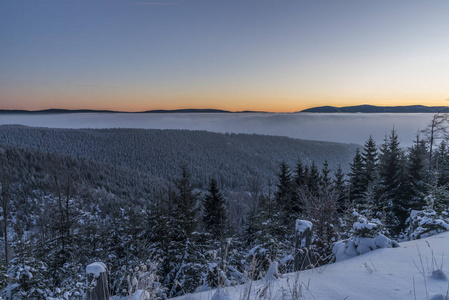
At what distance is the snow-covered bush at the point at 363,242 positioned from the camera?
4578 mm

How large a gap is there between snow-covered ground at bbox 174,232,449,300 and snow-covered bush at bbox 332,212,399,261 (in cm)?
57

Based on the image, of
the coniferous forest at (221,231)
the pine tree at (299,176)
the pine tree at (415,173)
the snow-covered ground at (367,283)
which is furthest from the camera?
the pine tree at (299,176)

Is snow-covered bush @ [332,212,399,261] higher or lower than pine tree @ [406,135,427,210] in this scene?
higher

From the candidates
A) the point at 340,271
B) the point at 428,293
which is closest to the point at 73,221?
the point at 340,271

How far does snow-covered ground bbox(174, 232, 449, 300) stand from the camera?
249 centimetres

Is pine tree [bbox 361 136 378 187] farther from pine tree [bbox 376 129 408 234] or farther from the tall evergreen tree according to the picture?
the tall evergreen tree

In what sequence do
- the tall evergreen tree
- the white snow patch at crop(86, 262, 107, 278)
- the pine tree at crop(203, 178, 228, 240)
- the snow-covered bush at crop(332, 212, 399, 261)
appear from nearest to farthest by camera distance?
the white snow patch at crop(86, 262, 107, 278) < the snow-covered bush at crop(332, 212, 399, 261) < the tall evergreen tree < the pine tree at crop(203, 178, 228, 240)

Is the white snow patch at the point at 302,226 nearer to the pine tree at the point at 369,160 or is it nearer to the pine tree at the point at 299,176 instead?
the pine tree at the point at 369,160

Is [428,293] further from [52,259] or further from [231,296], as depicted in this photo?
[52,259]

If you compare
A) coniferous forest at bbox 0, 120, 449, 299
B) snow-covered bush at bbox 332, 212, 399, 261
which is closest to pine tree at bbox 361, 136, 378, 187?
coniferous forest at bbox 0, 120, 449, 299

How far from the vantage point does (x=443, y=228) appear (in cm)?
621

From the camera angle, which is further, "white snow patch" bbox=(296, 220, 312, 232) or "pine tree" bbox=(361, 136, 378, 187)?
"pine tree" bbox=(361, 136, 378, 187)

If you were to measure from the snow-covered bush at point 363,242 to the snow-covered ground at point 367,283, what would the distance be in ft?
1.88

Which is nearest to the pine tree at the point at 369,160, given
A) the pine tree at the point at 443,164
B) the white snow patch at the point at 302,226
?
the pine tree at the point at 443,164
